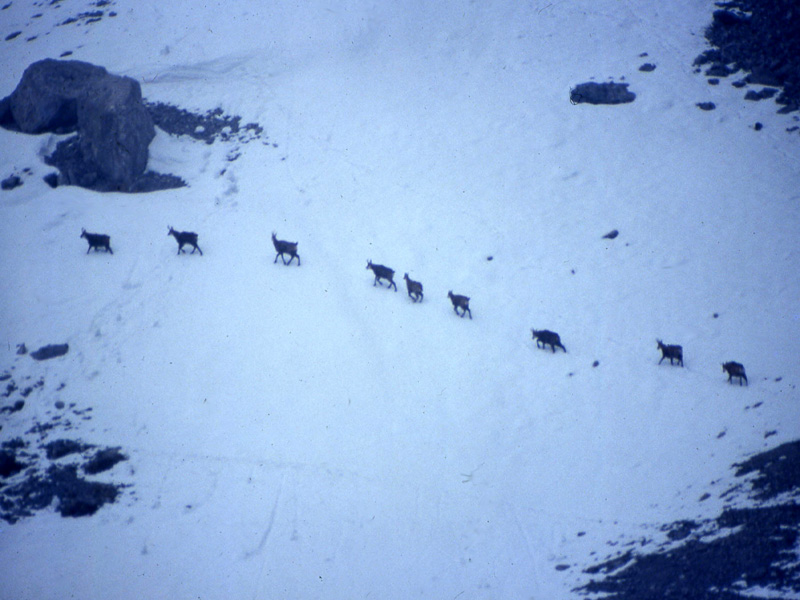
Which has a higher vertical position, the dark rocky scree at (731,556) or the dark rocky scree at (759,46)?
the dark rocky scree at (759,46)

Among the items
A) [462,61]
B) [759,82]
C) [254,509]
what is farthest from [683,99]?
[254,509]

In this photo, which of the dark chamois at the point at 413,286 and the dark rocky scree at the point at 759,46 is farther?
the dark rocky scree at the point at 759,46

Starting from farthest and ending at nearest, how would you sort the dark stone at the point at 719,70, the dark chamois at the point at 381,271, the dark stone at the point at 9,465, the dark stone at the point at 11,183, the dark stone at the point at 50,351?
1. the dark stone at the point at 719,70
2. the dark stone at the point at 11,183
3. the dark chamois at the point at 381,271
4. the dark stone at the point at 50,351
5. the dark stone at the point at 9,465

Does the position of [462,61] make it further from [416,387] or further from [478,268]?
[416,387]

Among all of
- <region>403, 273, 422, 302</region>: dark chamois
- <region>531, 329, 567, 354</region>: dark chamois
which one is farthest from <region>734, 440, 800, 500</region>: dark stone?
<region>403, 273, 422, 302</region>: dark chamois

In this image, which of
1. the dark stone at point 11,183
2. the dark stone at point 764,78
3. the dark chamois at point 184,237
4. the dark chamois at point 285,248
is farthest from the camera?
the dark stone at point 764,78

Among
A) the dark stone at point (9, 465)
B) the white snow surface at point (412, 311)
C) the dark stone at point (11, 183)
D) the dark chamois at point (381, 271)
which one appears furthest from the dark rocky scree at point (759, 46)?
the dark stone at point (11, 183)

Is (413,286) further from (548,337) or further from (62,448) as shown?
(62,448)

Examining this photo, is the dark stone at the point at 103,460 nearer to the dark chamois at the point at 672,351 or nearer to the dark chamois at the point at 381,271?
the dark chamois at the point at 381,271

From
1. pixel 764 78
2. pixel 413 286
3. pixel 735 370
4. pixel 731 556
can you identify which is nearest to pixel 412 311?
pixel 413 286
